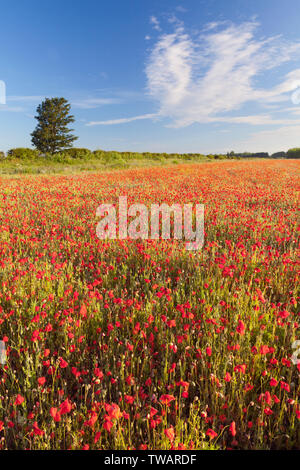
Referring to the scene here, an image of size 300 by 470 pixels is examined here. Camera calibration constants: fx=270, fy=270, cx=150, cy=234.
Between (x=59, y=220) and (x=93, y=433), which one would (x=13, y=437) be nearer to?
(x=93, y=433)

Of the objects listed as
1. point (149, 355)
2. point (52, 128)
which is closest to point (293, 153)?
point (52, 128)

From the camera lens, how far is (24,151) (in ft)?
131

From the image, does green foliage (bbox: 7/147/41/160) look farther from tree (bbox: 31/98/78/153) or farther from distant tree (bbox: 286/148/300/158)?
distant tree (bbox: 286/148/300/158)

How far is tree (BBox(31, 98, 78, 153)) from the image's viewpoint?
53.9 m

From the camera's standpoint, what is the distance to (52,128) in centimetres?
5472

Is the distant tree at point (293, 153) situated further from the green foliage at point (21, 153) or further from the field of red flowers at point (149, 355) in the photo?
the field of red flowers at point (149, 355)

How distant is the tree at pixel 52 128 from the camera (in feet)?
177

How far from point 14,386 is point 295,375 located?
7.58 ft

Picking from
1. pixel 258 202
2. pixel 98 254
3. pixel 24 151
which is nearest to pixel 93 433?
pixel 98 254

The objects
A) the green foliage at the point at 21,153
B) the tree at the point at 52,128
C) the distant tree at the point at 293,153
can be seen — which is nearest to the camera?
the green foliage at the point at 21,153

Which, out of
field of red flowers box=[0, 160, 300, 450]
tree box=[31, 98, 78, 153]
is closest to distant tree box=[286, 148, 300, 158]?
tree box=[31, 98, 78, 153]

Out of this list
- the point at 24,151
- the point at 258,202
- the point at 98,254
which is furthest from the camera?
the point at 24,151

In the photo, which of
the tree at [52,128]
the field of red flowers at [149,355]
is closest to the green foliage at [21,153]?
the tree at [52,128]

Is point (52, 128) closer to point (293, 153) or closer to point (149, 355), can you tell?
point (149, 355)
